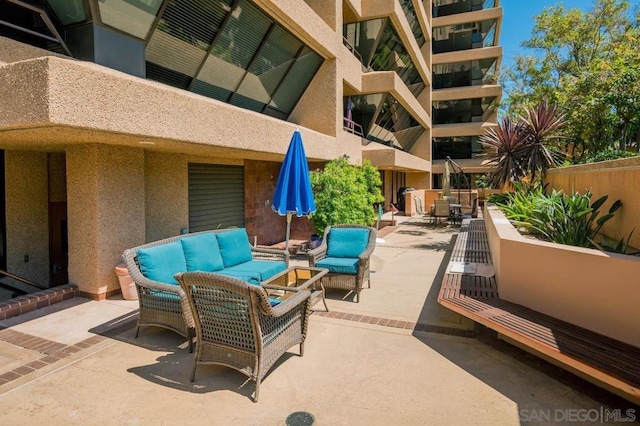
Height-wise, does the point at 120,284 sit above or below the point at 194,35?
below

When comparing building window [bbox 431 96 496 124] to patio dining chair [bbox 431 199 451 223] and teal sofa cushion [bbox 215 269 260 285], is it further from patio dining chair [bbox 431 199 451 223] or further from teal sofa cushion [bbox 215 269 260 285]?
teal sofa cushion [bbox 215 269 260 285]

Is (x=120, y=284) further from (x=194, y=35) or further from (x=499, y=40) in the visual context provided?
(x=499, y=40)

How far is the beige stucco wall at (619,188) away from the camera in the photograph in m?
5.46

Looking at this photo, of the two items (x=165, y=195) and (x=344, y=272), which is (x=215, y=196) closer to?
(x=165, y=195)

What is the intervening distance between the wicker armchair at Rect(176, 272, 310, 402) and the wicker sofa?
0.65 meters

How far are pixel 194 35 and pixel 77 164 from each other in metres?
3.88

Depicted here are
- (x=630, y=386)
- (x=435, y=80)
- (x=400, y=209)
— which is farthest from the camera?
(x=435, y=80)

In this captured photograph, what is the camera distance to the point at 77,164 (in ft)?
21.9

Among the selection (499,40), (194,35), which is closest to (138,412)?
(194,35)

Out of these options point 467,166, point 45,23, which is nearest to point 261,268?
point 45,23

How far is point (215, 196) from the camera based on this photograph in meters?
10.7

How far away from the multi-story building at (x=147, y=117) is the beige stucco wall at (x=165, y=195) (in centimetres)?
3

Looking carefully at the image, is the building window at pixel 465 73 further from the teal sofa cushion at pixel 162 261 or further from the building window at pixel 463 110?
the teal sofa cushion at pixel 162 261

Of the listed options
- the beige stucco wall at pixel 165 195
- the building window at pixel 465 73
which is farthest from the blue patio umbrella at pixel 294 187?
the building window at pixel 465 73
